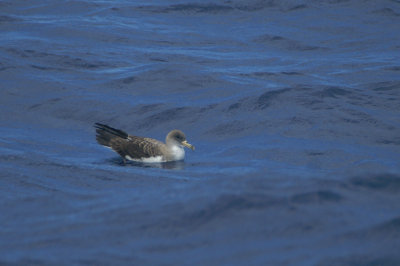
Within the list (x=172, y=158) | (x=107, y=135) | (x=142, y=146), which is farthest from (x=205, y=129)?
(x=107, y=135)

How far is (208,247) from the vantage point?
6.29m

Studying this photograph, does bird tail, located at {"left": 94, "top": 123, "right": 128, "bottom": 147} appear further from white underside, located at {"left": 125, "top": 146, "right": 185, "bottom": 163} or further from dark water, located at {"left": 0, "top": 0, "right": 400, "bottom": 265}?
white underside, located at {"left": 125, "top": 146, "right": 185, "bottom": 163}

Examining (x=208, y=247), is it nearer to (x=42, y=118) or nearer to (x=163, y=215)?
(x=163, y=215)

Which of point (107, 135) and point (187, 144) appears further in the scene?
point (107, 135)

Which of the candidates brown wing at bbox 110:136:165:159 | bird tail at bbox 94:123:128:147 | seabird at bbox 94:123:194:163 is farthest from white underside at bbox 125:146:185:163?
bird tail at bbox 94:123:128:147

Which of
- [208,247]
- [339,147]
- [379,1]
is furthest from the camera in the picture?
[379,1]

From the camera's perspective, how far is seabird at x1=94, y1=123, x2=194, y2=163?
1225cm

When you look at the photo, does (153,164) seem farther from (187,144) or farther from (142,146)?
(187,144)

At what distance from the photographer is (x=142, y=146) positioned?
12250 millimetres

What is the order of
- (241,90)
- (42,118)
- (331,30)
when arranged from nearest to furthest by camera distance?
(42,118)
(241,90)
(331,30)

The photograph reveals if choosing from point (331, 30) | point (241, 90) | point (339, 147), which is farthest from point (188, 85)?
point (331, 30)

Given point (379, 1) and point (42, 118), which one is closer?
point (42, 118)

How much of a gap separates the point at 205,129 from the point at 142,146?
1997 millimetres

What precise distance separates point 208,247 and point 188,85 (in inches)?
388
